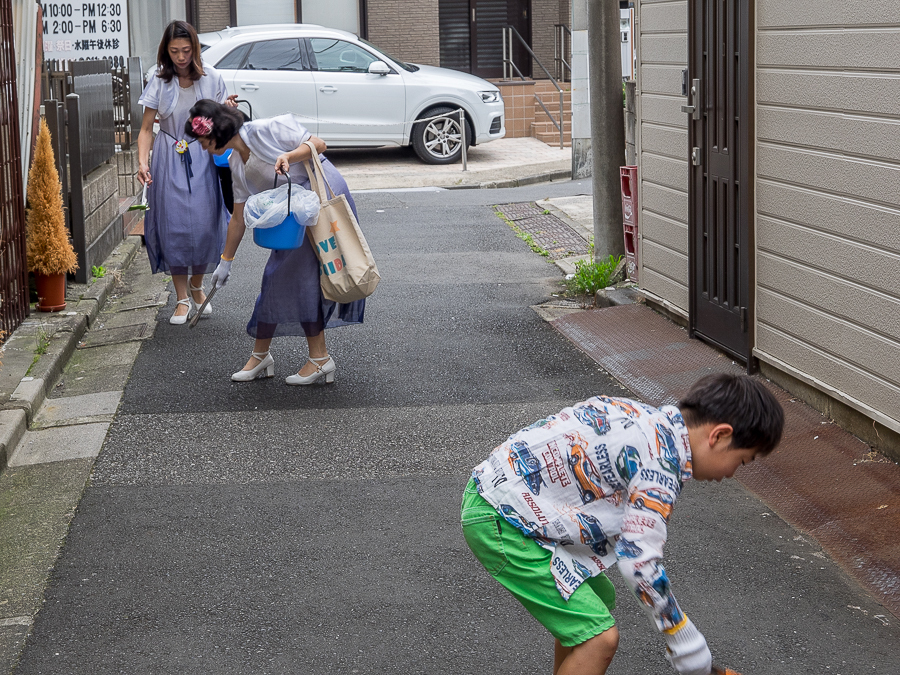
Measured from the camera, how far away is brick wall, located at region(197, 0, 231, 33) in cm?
2156

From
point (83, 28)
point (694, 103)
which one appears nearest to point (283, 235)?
point (694, 103)

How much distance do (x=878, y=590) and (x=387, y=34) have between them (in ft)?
63.7

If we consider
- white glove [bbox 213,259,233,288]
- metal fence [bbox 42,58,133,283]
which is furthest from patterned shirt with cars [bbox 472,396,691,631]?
metal fence [bbox 42,58,133,283]

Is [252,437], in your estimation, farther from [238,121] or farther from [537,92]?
[537,92]

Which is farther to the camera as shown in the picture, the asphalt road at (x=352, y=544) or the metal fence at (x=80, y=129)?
the metal fence at (x=80, y=129)

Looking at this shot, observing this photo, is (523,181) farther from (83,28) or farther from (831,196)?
(831,196)

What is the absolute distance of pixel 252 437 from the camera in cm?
576

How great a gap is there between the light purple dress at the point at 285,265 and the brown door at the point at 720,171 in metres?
2.14

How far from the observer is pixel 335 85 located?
1675 centimetres

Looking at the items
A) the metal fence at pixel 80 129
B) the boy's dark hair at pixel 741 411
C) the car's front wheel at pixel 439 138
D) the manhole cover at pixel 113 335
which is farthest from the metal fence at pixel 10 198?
the car's front wheel at pixel 439 138

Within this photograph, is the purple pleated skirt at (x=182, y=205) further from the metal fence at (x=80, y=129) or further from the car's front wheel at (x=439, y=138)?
the car's front wheel at (x=439, y=138)

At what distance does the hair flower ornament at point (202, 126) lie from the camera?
5902 mm

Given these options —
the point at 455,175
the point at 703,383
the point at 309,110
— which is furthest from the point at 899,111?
the point at 309,110

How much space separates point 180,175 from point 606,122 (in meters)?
3.24
